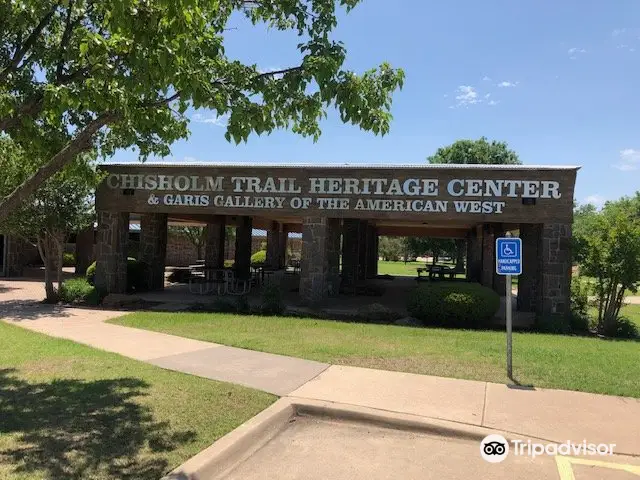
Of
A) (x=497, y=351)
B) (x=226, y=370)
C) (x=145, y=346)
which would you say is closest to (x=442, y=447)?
(x=226, y=370)

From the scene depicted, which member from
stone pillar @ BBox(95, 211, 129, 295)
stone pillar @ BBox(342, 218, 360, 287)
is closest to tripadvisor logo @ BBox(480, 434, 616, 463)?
stone pillar @ BBox(95, 211, 129, 295)

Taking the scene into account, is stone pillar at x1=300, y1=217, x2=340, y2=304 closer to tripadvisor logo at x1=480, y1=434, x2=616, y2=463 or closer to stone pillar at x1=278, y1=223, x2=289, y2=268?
tripadvisor logo at x1=480, y1=434, x2=616, y2=463

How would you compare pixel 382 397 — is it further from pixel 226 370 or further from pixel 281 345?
pixel 281 345

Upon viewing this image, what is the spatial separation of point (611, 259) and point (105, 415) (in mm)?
11494

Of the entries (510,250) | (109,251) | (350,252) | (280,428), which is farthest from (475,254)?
(280,428)

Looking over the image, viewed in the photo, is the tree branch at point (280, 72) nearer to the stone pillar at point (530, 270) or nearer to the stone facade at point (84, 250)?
the stone pillar at point (530, 270)

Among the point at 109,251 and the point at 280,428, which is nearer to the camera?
the point at 280,428

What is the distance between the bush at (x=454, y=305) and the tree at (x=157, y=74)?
7.69m

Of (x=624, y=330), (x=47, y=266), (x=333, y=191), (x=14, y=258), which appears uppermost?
(x=333, y=191)

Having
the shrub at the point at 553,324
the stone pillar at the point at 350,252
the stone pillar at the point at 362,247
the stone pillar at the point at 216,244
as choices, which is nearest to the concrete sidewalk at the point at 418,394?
the shrub at the point at 553,324

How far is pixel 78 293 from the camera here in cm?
1553

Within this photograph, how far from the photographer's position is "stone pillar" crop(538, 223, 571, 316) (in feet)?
44.2

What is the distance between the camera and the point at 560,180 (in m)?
13.4

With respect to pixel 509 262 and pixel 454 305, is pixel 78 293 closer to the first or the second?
pixel 454 305
